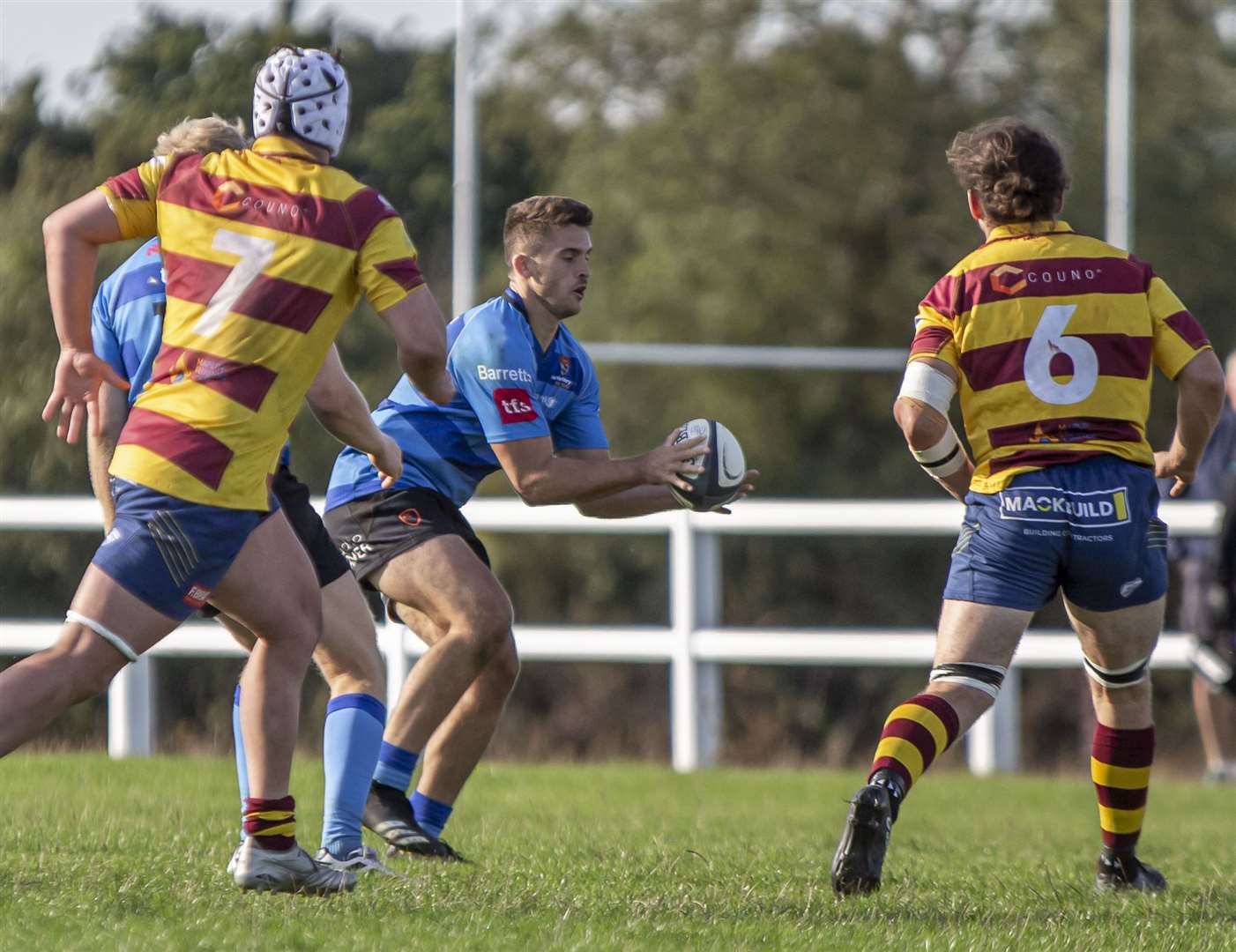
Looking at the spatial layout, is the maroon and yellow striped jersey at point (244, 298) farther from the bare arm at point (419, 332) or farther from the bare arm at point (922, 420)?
the bare arm at point (922, 420)

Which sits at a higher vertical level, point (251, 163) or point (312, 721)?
point (251, 163)

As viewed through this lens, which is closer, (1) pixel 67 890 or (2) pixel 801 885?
(1) pixel 67 890

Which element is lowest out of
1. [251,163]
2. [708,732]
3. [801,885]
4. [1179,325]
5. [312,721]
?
[312,721]

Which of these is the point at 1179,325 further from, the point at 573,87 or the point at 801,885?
the point at 573,87

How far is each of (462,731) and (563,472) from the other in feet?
3.09

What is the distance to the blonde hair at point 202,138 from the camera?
4.96m

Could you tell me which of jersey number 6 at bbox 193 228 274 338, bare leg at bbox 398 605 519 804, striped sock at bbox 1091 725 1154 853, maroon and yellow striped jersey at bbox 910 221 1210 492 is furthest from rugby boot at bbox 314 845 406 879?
striped sock at bbox 1091 725 1154 853

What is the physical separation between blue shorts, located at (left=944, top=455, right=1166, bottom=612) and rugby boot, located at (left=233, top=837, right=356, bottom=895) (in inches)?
74.3

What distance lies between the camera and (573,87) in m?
25.6

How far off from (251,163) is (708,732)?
269 inches

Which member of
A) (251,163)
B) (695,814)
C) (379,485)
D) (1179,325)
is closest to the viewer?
(251,163)

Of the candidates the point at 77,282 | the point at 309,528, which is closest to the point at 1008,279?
the point at 309,528

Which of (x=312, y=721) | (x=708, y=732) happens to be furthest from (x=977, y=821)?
(x=312, y=721)

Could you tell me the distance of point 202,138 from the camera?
4.98 meters
